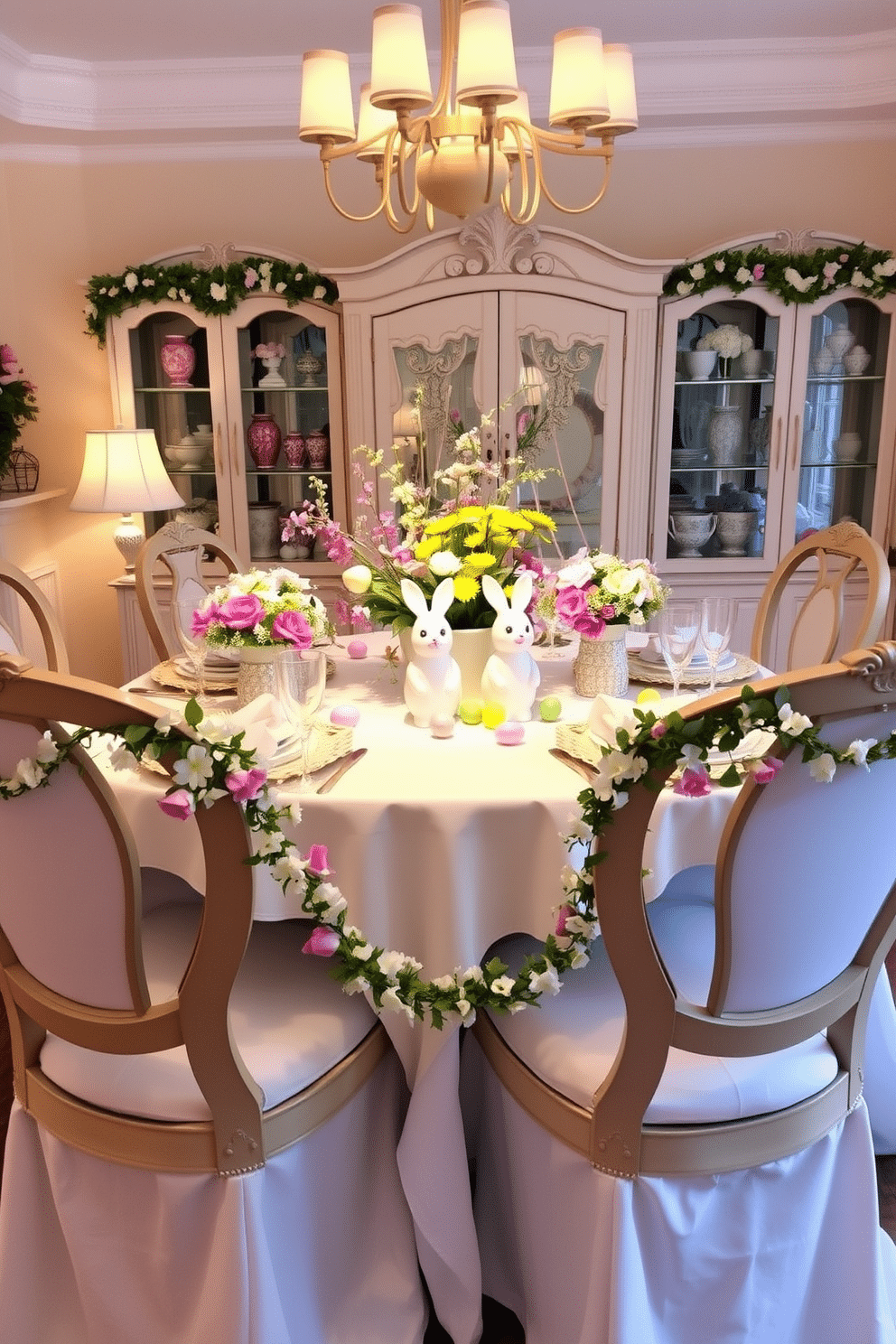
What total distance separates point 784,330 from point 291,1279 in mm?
3382

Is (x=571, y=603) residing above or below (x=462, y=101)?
below

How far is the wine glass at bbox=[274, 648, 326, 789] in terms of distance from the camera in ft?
5.15

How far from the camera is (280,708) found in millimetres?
1629

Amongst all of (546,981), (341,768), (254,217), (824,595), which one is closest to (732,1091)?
(546,981)

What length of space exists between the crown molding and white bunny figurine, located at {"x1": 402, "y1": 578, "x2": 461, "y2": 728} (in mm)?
2696

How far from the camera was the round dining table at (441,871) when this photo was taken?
1.51 meters

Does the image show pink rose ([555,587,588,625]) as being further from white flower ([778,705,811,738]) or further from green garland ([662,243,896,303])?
green garland ([662,243,896,303])

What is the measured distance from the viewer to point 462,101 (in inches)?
65.9

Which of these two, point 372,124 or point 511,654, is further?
point 372,124

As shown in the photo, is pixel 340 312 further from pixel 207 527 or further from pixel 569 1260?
pixel 569 1260

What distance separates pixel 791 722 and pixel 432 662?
32.7 inches

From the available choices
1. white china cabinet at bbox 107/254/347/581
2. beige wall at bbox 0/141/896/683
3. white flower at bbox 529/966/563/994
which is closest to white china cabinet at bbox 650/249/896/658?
beige wall at bbox 0/141/896/683

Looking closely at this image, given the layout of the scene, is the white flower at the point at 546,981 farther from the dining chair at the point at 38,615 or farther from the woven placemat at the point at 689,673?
the dining chair at the point at 38,615

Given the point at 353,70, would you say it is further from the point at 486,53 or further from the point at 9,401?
the point at 486,53
